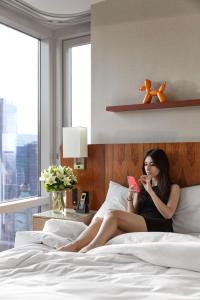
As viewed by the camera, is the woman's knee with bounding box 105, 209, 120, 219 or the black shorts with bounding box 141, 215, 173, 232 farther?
the black shorts with bounding box 141, 215, 173, 232

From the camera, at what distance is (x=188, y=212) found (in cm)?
266

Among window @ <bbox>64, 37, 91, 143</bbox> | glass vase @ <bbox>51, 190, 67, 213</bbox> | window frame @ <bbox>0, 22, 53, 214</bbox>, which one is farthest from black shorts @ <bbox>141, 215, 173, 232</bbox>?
window frame @ <bbox>0, 22, 53, 214</bbox>

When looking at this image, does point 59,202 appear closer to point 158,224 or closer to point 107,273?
point 158,224

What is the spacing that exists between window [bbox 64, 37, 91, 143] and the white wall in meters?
0.40

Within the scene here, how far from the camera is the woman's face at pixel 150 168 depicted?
2.84 m

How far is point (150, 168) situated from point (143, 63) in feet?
3.50

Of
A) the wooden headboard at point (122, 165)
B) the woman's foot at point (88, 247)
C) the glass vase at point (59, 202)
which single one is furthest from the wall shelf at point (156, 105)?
the woman's foot at point (88, 247)

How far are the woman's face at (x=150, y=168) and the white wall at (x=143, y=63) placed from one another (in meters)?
0.35

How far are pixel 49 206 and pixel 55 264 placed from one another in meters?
2.32

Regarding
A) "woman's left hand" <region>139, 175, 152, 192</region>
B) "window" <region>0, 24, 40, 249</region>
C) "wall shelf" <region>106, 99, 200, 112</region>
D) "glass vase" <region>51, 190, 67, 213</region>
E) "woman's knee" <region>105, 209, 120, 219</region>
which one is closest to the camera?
"woman's knee" <region>105, 209, 120, 219</region>

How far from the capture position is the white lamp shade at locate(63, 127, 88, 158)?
320 centimetres

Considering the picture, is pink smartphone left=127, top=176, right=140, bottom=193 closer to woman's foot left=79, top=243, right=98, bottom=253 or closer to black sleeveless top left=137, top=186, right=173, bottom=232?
black sleeveless top left=137, top=186, right=173, bottom=232

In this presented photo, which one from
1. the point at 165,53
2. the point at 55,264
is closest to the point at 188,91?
the point at 165,53

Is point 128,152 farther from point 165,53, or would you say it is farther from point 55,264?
point 55,264
